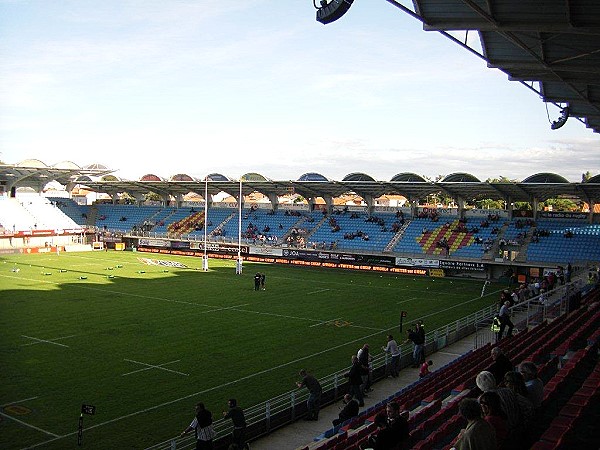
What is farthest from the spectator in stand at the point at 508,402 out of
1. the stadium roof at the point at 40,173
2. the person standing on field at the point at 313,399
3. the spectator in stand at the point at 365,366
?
the stadium roof at the point at 40,173

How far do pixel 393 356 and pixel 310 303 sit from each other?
51.8 feet

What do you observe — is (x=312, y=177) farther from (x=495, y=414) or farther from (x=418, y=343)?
(x=495, y=414)

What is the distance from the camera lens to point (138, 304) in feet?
109

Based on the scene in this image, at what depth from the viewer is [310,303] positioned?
34969 millimetres

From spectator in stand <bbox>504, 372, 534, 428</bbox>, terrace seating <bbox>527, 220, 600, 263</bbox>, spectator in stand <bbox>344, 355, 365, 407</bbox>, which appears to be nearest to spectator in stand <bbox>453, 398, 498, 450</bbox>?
spectator in stand <bbox>504, 372, 534, 428</bbox>

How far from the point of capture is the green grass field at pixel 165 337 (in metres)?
16.2

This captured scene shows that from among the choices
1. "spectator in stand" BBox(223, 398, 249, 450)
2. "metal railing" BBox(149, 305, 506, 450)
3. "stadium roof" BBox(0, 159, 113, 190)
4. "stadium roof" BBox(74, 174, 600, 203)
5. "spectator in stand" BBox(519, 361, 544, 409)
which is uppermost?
"stadium roof" BBox(0, 159, 113, 190)

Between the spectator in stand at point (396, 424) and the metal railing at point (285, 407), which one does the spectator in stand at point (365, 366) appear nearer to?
the metal railing at point (285, 407)

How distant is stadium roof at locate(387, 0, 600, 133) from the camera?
1344cm

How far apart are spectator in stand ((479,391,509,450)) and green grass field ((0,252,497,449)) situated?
32.3 ft

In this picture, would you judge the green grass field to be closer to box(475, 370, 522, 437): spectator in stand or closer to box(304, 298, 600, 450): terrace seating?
box(304, 298, 600, 450): terrace seating

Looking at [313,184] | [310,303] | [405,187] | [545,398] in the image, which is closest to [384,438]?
[545,398]

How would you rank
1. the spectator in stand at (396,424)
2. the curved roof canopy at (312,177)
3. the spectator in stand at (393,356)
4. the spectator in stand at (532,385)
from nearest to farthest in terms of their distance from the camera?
the spectator in stand at (396,424)
the spectator in stand at (532,385)
the spectator in stand at (393,356)
the curved roof canopy at (312,177)

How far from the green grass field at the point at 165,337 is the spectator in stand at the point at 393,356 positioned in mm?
2178
